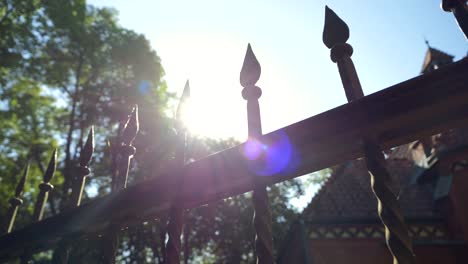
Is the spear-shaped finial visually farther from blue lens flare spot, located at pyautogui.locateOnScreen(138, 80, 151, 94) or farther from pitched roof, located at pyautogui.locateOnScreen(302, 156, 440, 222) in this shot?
blue lens flare spot, located at pyautogui.locateOnScreen(138, 80, 151, 94)

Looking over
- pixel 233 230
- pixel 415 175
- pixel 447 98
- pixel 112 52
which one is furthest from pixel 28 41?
pixel 415 175

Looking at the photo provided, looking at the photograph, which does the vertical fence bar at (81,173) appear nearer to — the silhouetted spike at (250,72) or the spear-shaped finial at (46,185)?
the spear-shaped finial at (46,185)

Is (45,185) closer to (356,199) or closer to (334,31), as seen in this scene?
(334,31)

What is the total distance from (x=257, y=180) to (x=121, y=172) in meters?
0.98

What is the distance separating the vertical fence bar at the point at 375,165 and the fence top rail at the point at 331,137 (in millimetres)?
84

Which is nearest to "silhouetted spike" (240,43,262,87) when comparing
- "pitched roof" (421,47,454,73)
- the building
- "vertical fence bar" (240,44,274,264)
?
"vertical fence bar" (240,44,274,264)

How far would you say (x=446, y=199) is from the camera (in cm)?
1108

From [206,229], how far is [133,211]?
22.3 m

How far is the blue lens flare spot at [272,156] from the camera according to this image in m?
1.16

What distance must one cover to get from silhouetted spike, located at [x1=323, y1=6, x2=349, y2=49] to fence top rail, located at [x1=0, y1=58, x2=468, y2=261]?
1.32 feet

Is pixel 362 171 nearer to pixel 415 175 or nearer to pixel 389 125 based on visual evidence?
pixel 415 175

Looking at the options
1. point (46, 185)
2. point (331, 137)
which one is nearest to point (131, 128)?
point (46, 185)

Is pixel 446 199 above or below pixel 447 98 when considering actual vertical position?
above

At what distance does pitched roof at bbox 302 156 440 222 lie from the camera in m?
11.1
